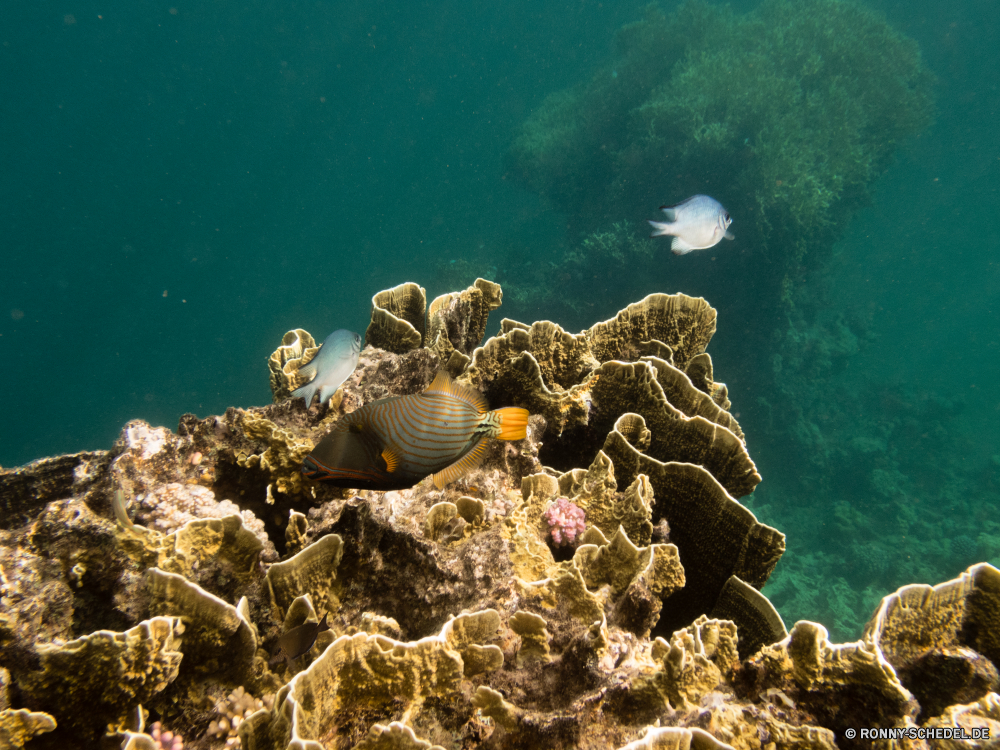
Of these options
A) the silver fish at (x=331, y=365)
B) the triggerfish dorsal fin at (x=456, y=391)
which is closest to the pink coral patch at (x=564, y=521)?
the triggerfish dorsal fin at (x=456, y=391)

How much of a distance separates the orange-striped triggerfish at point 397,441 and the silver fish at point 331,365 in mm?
1312

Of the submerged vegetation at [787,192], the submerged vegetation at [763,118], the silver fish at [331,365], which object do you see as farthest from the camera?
the submerged vegetation at [763,118]

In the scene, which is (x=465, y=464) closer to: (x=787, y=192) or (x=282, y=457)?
(x=282, y=457)

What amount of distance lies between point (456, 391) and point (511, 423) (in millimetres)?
219

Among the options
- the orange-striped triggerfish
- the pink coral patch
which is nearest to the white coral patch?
the orange-striped triggerfish

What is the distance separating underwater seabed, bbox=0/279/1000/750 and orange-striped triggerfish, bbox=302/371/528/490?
478mm

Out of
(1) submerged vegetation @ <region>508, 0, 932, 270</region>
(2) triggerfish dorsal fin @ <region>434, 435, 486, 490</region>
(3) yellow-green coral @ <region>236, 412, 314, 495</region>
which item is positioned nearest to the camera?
(2) triggerfish dorsal fin @ <region>434, 435, 486, 490</region>

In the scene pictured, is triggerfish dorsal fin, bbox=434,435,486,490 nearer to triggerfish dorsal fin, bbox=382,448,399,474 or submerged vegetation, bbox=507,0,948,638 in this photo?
triggerfish dorsal fin, bbox=382,448,399,474

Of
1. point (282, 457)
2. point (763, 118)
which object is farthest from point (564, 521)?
point (763, 118)

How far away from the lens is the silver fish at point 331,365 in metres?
2.48

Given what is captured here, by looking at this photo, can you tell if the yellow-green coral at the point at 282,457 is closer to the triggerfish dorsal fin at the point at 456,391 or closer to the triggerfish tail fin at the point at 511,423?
the triggerfish dorsal fin at the point at 456,391

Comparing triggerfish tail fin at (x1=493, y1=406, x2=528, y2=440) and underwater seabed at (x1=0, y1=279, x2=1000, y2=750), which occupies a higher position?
triggerfish tail fin at (x1=493, y1=406, x2=528, y2=440)

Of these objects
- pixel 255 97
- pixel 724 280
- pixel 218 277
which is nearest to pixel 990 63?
pixel 724 280

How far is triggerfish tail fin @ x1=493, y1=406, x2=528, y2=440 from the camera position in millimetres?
1420
